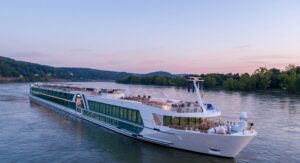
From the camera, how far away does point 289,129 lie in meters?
34.0

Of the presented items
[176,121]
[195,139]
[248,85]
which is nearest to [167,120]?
[176,121]

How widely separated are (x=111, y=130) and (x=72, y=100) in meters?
14.1

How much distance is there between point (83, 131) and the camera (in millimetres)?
33281

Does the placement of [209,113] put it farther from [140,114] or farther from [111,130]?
[111,130]

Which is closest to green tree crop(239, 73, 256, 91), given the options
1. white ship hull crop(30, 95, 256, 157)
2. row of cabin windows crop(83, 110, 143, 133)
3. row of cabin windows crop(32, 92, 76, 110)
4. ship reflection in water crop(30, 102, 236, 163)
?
row of cabin windows crop(32, 92, 76, 110)

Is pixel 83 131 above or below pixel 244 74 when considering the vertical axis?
below

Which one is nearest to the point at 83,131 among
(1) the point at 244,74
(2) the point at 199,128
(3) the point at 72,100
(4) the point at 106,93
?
(4) the point at 106,93

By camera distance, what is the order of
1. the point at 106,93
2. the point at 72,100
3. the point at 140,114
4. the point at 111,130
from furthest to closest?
the point at 72,100, the point at 106,93, the point at 111,130, the point at 140,114

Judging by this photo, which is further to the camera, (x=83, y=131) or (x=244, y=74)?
(x=244, y=74)

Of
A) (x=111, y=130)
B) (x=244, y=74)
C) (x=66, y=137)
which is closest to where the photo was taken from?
(x=66, y=137)

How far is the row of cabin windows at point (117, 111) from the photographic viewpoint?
27.7 m

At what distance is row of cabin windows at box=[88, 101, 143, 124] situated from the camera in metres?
27.7

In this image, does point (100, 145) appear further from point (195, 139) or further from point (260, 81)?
point (260, 81)

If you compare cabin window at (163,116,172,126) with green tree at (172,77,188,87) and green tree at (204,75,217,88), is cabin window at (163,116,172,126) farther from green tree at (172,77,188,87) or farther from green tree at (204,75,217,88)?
green tree at (172,77,188,87)
